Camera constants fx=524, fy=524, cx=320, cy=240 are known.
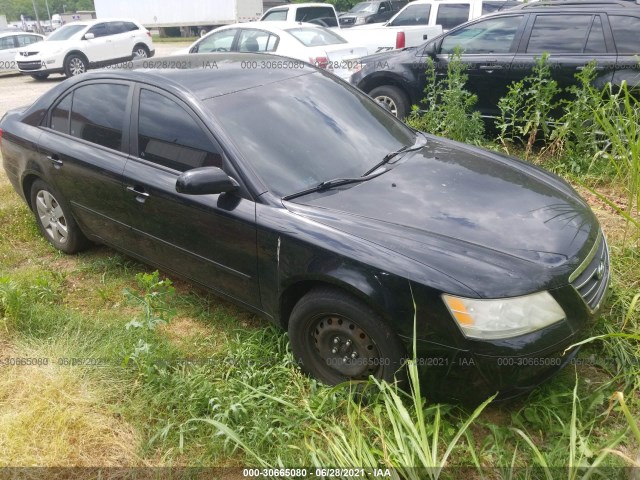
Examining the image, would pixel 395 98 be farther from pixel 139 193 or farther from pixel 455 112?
pixel 139 193

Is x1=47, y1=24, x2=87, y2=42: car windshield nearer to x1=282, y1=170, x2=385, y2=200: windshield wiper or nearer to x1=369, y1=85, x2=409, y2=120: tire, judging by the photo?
x1=369, y1=85, x2=409, y2=120: tire

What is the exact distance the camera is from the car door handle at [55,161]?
3864mm

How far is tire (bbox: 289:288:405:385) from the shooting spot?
2.41m

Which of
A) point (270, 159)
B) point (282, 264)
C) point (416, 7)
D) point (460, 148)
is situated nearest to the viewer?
point (282, 264)

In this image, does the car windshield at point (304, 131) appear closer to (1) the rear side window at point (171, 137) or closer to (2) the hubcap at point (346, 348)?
(1) the rear side window at point (171, 137)

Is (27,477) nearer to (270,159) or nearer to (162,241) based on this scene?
(162,241)

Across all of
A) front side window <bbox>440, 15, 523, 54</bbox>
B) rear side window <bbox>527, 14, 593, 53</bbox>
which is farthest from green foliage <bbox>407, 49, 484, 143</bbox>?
rear side window <bbox>527, 14, 593, 53</bbox>

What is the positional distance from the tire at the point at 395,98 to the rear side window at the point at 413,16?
224 inches

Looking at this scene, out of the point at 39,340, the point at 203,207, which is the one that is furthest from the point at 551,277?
the point at 39,340

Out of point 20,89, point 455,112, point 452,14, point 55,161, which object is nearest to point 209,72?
point 55,161

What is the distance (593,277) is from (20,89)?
1523cm

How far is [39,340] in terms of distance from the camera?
328 centimetres

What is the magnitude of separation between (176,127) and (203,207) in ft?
1.86

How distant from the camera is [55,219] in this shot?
14.3ft
